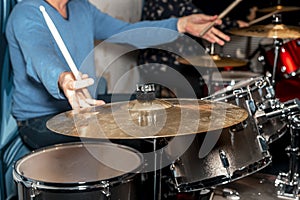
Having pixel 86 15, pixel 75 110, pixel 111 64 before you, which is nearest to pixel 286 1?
pixel 111 64

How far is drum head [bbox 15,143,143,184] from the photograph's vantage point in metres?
1.30

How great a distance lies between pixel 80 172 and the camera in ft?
4.41

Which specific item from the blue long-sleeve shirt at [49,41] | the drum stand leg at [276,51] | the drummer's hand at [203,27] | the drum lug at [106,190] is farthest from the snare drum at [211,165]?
the drum stand leg at [276,51]

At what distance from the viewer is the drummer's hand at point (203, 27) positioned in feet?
6.32

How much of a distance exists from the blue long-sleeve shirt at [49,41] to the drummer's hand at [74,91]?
33 millimetres

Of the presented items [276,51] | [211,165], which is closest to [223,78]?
[276,51]

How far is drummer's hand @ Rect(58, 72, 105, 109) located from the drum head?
184 millimetres

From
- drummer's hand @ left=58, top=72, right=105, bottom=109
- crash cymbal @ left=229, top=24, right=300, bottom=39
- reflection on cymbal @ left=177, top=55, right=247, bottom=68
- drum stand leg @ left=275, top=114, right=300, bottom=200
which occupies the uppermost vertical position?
crash cymbal @ left=229, top=24, right=300, bottom=39

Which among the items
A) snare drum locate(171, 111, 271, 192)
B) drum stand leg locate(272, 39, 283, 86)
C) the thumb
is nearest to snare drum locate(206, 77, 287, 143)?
snare drum locate(171, 111, 271, 192)

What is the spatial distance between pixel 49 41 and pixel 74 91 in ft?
1.00

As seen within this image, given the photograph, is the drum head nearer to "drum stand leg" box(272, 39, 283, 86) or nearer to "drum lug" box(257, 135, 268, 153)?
"drum lug" box(257, 135, 268, 153)

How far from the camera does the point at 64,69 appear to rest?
130 centimetres

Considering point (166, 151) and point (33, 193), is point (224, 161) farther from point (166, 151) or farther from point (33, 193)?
point (33, 193)

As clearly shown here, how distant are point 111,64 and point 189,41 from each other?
58 cm
